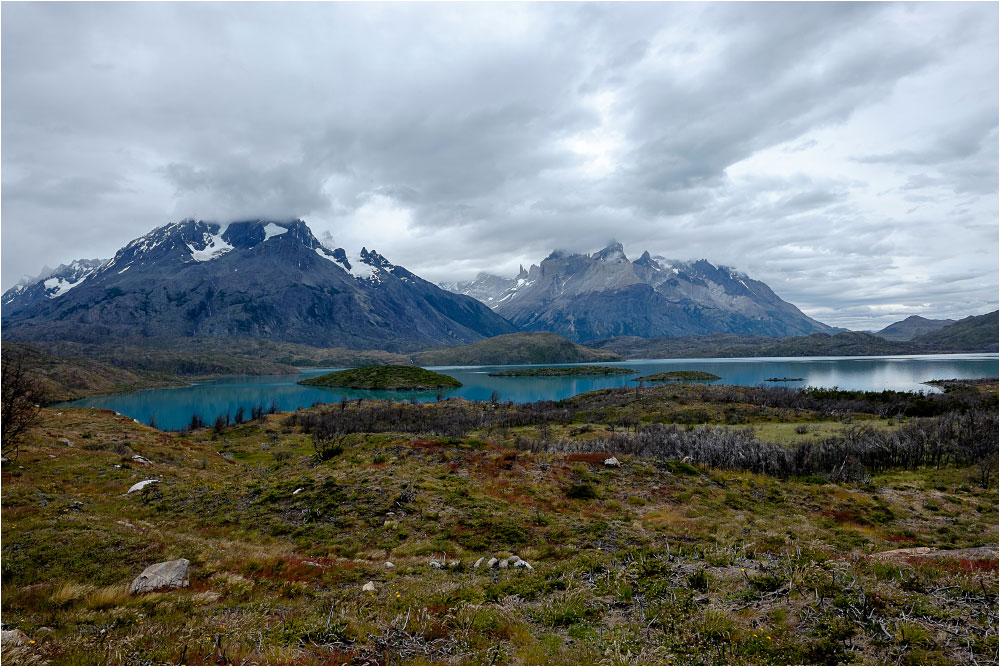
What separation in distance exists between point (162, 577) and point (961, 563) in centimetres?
2483

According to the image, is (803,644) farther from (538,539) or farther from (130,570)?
(130,570)

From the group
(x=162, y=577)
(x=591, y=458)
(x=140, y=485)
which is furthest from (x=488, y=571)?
(x=140, y=485)

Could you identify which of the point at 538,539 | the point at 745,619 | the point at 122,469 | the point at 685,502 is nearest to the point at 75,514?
the point at 122,469

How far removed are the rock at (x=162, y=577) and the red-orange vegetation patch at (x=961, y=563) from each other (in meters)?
23.1

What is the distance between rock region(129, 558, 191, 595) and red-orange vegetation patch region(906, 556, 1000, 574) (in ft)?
75.6

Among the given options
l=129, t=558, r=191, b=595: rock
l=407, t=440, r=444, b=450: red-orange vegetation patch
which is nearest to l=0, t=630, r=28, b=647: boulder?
l=129, t=558, r=191, b=595: rock

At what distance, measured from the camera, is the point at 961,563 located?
45.1 feet

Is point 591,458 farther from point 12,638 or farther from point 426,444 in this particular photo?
point 12,638

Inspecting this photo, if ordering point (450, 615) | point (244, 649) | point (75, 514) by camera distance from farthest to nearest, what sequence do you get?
1. point (75, 514)
2. point (450, 615)
3. point (244, 649)

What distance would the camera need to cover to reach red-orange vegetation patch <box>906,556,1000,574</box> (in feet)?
43.1

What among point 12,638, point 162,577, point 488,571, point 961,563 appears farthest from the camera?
point 488,571

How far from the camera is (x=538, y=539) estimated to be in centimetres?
1970

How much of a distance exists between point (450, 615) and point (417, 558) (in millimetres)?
7133

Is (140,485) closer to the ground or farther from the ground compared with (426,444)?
farther from the ground
